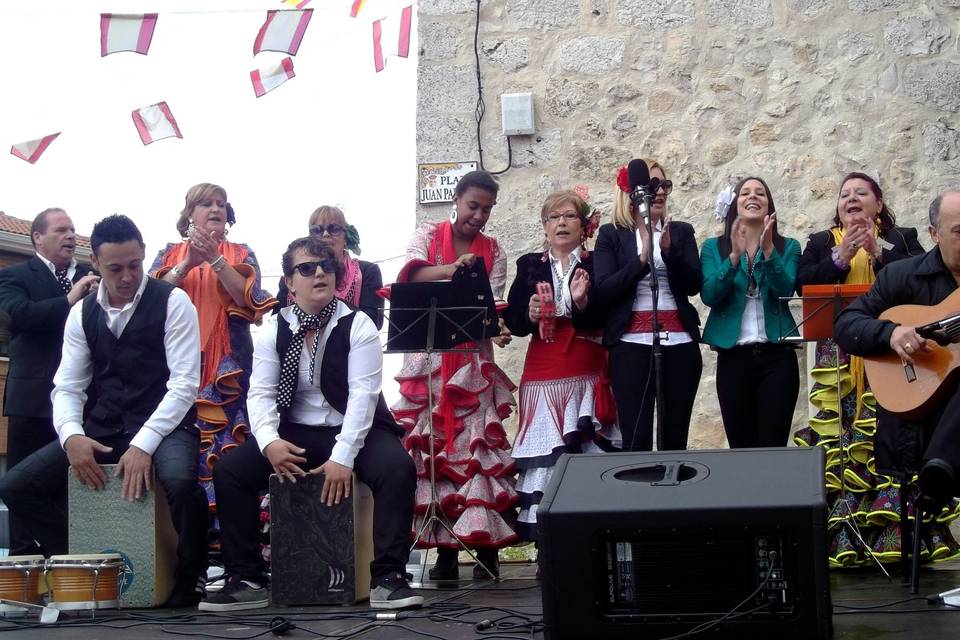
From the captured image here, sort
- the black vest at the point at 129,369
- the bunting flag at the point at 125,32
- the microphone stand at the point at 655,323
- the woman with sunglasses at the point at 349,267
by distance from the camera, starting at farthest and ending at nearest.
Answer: the bunting flag at the point at 125,32 → the woman with sunglasses at the point at 349,267 → the black vest at the point at 129,369 → the microphone stand at the point at 655,323

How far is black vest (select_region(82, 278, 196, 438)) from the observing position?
16.1ft

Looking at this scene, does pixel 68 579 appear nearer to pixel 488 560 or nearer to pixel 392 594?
pixel 392 594

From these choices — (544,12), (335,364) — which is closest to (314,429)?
(335,364)

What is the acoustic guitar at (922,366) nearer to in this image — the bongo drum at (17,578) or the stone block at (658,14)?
the bongo drum at (17,578)

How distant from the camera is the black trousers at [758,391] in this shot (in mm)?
5133

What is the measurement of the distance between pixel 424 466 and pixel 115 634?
6.11 feet

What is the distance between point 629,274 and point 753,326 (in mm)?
620

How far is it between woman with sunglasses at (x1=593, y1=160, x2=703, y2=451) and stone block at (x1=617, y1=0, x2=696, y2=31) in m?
2.35

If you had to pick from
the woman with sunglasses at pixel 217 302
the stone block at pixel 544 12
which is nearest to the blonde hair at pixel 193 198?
the woman with sunglasses at pixel 217 302

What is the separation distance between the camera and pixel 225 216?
5.78 metres

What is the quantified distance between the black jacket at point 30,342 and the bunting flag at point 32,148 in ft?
7.31

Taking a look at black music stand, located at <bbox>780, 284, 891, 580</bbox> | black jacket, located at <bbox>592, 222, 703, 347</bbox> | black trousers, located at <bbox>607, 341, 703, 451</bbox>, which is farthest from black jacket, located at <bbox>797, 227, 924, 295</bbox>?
black trousers, located at <bbox>607, 341, 703, 451</bbox>

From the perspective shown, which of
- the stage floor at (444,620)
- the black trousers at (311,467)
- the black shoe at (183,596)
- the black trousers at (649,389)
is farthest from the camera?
the black trousers at (649,389)

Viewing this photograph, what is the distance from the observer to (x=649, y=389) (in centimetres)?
514
